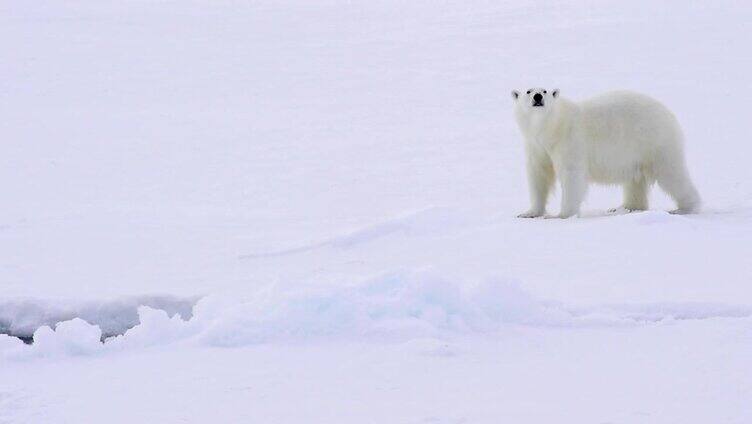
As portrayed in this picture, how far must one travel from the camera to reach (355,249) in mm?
5633

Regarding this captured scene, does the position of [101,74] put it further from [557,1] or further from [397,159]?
[557,1]

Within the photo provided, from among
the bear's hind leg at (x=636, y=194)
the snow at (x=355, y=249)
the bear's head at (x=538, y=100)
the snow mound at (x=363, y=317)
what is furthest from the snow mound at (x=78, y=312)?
the bear's hind leg at (x=636, y=194)

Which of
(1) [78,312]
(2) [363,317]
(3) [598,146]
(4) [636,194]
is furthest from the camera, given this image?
(4) [636,194]

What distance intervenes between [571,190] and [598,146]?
303 millimetres

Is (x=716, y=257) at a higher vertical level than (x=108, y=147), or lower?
lower

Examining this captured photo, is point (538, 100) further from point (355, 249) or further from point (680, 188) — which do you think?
point (355, 249)

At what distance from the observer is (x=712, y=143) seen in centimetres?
902

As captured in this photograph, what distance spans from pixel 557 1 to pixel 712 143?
10228 millimetres

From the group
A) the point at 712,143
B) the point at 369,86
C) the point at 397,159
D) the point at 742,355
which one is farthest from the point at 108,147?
the point at 742,355

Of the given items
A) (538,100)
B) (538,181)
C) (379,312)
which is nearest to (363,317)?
(379,312)

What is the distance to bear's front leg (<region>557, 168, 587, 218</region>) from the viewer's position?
634 centimetres

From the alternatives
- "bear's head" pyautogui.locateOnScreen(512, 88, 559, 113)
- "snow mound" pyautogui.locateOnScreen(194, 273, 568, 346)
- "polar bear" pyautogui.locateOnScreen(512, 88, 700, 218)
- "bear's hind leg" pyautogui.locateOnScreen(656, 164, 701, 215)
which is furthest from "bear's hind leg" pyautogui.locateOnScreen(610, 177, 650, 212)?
"snow mound" pyautogui.locateOnScreen(194, 273, 568, 346)

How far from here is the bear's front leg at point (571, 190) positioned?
6.34 metres

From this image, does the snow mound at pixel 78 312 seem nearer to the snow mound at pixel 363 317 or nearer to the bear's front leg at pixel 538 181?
the snow mound at pixel 363 317
